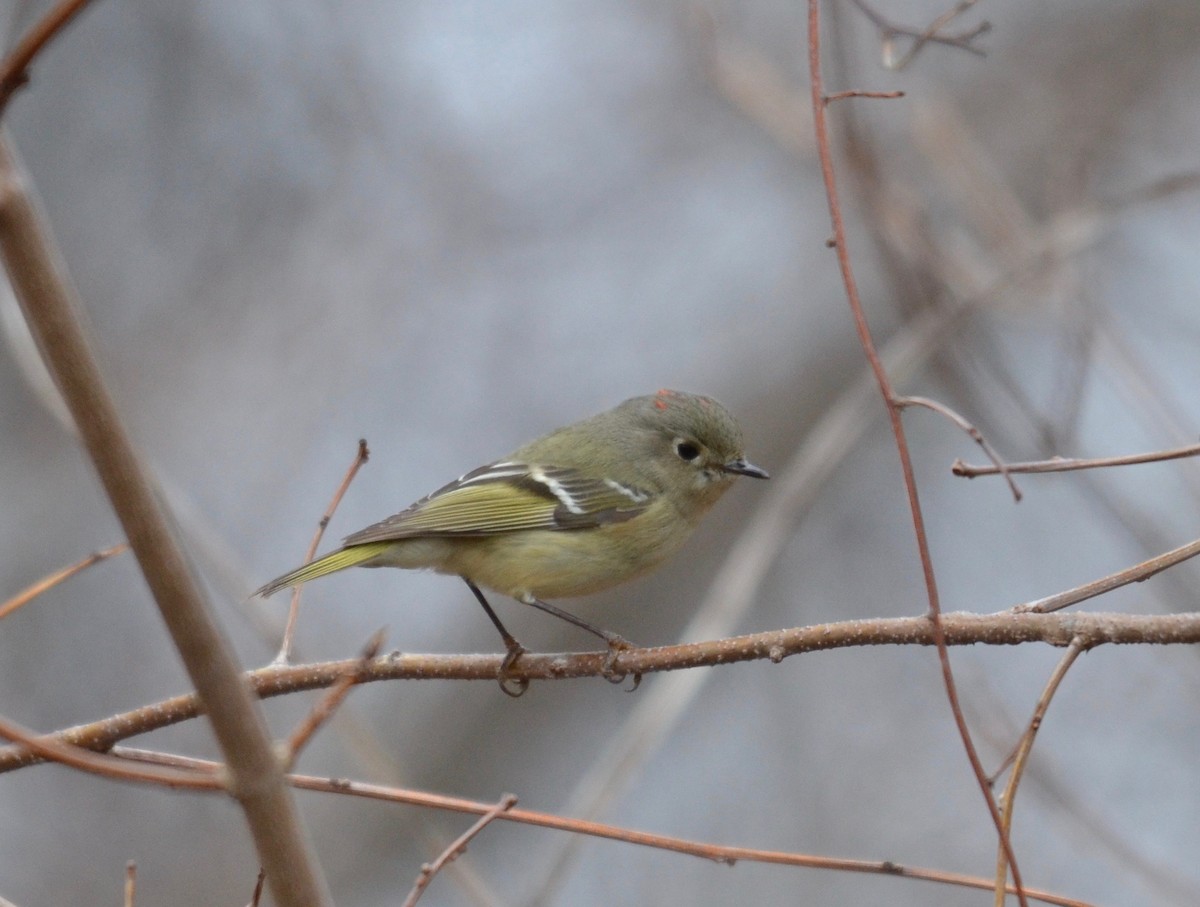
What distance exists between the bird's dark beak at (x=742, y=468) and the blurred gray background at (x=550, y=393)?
210cm

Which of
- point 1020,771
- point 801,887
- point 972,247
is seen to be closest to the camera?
point 1020,771

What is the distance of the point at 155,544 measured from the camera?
2.96 ft

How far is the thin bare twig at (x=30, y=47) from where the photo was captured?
806mm

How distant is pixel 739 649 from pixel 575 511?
4.50 ft

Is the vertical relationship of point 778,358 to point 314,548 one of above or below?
above

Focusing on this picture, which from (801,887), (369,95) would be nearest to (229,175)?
(369,95)

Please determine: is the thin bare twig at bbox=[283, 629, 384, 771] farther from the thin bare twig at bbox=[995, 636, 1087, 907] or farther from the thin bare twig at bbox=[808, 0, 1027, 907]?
the thin bare twig at bbox=[995, 636, 1087, 907]

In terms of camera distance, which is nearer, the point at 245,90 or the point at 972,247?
the point at 972,247

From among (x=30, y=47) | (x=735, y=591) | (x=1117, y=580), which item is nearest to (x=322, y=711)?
(x=30, y=47)

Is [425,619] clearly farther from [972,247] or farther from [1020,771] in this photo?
[1020,771]

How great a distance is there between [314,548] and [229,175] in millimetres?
5271

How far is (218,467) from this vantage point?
657cm

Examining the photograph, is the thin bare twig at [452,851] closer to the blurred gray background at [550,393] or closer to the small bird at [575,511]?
the small bird at [575,511]

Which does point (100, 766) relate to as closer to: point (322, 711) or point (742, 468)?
point (322, 711)
